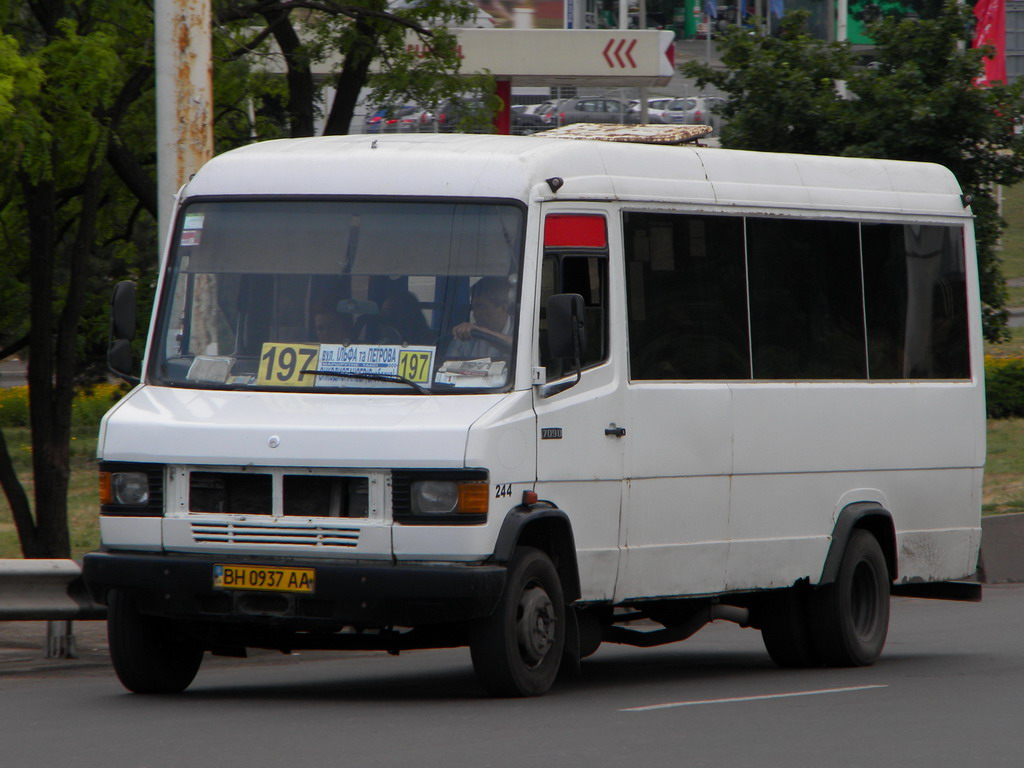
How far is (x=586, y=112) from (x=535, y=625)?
171ft

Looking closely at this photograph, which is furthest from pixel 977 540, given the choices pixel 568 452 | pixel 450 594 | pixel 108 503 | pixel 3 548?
pixel 3 548

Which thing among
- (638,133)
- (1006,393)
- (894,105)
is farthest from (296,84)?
(1006,393)

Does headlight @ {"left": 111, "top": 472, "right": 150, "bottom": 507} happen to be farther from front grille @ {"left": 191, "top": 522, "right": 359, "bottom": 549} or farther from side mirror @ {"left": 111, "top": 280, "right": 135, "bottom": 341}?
side mirror @ {"left": 111, "top": 280, "right": 135, "bottom": 341}

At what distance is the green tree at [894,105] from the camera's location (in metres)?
18.3

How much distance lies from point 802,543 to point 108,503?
4000 millimetres

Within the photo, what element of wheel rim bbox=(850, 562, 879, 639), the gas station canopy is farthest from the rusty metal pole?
the gas station canopy

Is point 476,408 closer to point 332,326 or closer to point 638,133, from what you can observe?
point 332,326

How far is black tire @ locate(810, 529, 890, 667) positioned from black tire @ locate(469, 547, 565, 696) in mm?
2557

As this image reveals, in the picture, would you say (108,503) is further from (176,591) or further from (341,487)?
(341,487)

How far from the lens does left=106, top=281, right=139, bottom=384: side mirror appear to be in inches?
352

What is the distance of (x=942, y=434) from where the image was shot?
450 inches

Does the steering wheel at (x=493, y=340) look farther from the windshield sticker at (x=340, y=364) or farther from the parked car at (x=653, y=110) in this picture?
the parked car at (x=653, y=110)

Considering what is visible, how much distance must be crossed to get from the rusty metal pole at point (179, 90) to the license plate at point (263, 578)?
11.4 ft

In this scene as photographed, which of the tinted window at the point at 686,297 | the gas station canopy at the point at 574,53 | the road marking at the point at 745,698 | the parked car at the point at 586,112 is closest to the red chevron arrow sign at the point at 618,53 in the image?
the gas station canopy at the point at 574,53
